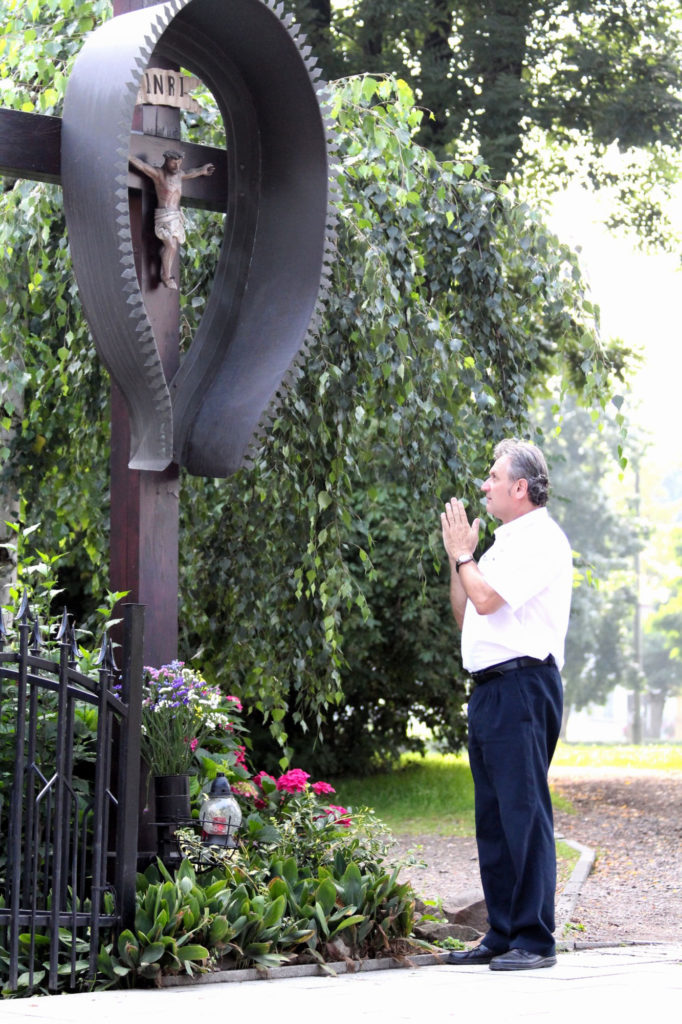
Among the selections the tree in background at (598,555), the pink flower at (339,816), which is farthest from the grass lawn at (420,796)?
the tree in background at (598,555)

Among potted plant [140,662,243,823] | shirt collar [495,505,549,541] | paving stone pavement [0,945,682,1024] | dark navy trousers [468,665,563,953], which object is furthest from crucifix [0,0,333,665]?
paving stone pavement [0,945,682,1024]

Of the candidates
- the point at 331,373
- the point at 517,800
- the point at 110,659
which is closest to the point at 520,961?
the point at 517,800

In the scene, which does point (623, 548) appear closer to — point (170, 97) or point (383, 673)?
point (383, 673)

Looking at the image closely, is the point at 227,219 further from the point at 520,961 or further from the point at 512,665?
the point at 520,961

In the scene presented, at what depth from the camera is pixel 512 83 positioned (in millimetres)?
12641

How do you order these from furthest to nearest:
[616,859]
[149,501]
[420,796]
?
1. [420,796]
2. [616,859]
3. [149,501]

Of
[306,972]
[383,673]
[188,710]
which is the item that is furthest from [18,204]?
[383,673]

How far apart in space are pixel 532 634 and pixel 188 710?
1272 mm

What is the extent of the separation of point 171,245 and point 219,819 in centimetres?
217

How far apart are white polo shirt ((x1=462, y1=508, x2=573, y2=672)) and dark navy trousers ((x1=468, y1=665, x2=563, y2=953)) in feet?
0.30

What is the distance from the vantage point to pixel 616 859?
10.5 meters

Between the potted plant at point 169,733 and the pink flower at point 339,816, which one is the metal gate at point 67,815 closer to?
the potted plant at point 169,733

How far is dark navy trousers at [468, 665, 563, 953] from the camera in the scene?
4633 mm

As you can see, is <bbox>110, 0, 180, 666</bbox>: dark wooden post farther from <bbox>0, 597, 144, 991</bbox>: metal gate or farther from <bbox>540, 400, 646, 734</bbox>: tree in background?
<bbox>540, 400, 646, 734</bbox>: tree in background
